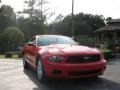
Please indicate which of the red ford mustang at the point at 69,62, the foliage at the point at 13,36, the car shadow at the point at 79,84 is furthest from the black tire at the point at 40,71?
the foliage at the point at 13,36

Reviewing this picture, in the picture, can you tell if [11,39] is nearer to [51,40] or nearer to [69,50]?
[51,40]

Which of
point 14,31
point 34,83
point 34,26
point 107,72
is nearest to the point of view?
point 34,83

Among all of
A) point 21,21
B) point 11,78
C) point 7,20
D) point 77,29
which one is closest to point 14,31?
point 7,20

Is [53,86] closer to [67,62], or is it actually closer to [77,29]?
[67,62]

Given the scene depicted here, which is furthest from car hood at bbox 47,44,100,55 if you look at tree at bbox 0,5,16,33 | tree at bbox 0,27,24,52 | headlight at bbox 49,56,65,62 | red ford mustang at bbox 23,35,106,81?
tree at bbox 0,5,16,33

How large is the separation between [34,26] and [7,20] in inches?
287

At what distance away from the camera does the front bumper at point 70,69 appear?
7906mm

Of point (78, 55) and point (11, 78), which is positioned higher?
point (78, 55)

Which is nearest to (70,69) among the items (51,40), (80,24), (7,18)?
(51,40)

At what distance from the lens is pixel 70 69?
25.9 ft

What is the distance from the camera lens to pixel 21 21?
69188 millimetres

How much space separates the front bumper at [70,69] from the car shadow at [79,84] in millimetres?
302

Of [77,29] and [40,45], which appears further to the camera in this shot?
[77,29]

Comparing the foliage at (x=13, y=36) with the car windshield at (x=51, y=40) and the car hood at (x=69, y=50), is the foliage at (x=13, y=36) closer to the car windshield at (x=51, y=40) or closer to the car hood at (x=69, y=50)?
the car windshield at (x=51, y=40)
